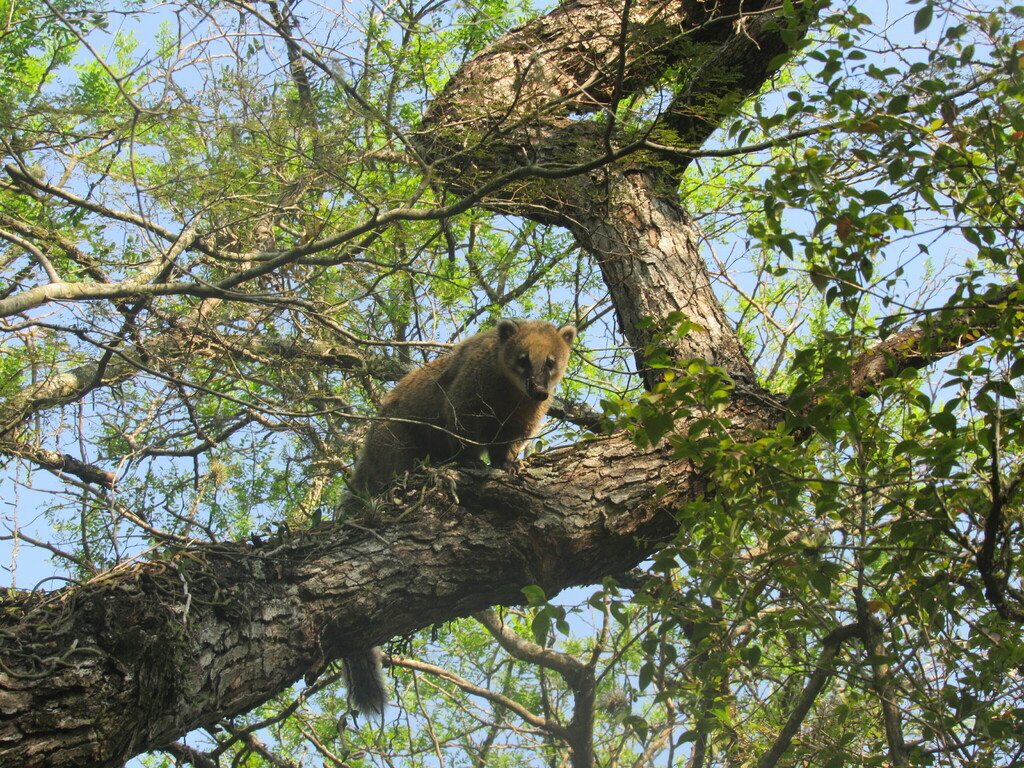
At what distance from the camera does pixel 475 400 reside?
22.1 ft

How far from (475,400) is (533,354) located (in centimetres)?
69

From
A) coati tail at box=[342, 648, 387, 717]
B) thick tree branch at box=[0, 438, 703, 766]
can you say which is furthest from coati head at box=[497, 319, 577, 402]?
coati tail at box=[342, 648, 387, 717]

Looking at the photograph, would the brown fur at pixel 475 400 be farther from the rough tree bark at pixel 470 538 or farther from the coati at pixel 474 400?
the rough tree bark at pixel 470 538

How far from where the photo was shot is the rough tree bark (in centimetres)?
349

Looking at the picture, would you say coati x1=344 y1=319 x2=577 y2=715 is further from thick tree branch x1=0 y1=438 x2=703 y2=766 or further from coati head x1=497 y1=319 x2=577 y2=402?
thick tree branch x1=0 y1=438 x2=703 y2=766

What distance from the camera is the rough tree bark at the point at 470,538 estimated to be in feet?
11.5

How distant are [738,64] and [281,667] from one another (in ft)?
18.7

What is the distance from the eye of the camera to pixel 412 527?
506cm

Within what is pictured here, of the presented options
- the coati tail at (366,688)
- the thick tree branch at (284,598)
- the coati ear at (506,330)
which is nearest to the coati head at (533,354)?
the coati ear at (506,330)

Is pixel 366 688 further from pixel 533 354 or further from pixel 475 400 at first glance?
pixel 533 354

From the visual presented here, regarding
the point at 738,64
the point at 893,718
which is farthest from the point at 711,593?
the point at 738,64

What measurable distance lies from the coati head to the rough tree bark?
84 cm

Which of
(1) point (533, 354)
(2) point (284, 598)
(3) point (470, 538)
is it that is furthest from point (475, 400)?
(2) point (284, 598)

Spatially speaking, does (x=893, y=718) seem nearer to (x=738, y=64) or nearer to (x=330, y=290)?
(x=330, y=290)
